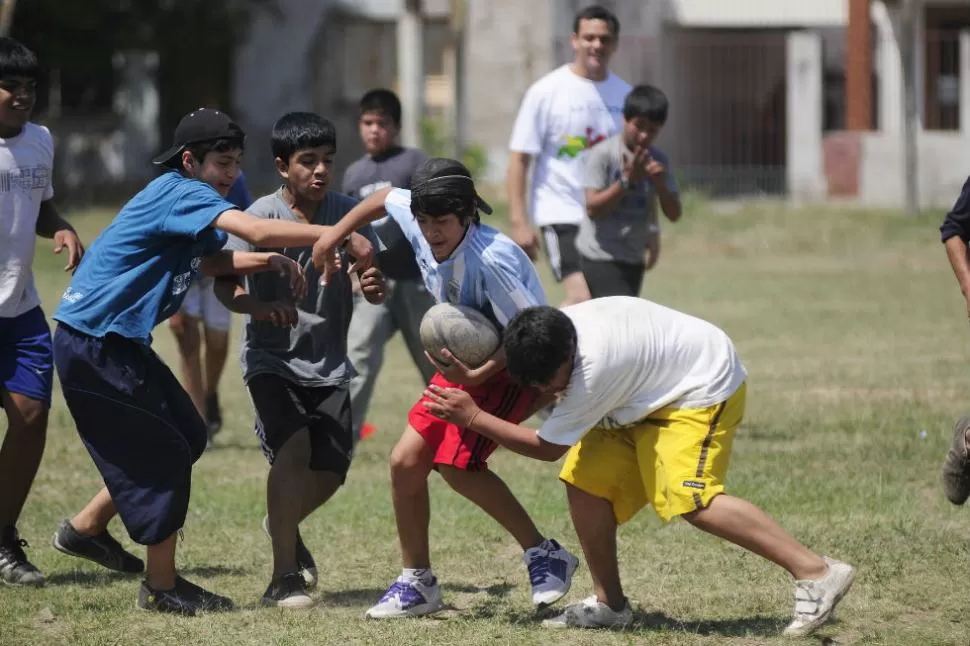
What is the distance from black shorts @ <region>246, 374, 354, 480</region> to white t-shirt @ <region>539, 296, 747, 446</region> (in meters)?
1.30

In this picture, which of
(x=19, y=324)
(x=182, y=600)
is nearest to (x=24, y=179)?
(x=19, y=324)

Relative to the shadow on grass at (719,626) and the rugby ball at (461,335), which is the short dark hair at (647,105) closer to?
the rugby ball at (461,335)

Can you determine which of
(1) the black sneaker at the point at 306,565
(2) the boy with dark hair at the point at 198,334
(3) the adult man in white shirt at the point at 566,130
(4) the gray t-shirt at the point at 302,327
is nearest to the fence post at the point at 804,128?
(3) the adult man in white shirt at the point at 566,130

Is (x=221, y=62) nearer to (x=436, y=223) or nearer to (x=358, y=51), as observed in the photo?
(x=358, y=51)

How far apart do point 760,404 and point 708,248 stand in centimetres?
1103

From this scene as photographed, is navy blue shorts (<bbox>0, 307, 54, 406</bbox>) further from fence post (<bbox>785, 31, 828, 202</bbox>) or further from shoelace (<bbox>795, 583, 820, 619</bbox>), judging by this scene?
fence post (<bbox>785, 31, 828, 202</bbox>)

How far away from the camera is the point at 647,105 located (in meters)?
8.66

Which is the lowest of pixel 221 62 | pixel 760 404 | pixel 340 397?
pixel 760 404

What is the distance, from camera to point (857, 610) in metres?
6.02

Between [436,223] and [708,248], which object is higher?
[436,223]

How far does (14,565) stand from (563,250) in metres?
4.03

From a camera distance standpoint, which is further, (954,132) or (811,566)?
(954,132)

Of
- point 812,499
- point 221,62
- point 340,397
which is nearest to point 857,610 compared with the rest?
point 812,499

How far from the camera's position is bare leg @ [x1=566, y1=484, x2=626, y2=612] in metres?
5.70
